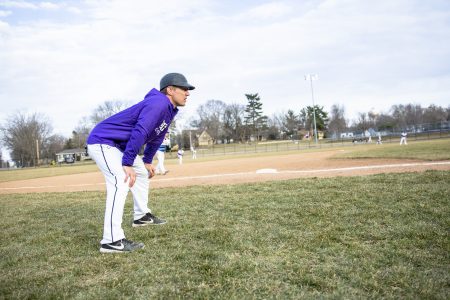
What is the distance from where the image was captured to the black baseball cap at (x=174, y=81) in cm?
396

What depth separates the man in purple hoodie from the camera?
3590mm

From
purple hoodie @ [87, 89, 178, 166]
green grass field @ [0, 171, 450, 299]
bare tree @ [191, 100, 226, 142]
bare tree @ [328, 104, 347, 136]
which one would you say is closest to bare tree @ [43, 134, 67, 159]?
bare tree @ [191, 100, 226, 142]

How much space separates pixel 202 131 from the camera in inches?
4193

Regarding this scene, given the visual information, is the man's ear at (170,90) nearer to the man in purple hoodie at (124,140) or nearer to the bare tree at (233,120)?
the man in purple hoodie at (124,140)

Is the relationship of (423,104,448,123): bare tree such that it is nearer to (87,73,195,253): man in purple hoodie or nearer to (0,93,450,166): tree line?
(0,93,450,166): tree line

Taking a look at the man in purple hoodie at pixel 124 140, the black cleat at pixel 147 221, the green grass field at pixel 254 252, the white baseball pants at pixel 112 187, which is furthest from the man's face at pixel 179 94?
the black cleat at pixel 147 221

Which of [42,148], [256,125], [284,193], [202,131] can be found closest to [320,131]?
[256,125]

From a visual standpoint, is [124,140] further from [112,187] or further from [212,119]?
[212,119]

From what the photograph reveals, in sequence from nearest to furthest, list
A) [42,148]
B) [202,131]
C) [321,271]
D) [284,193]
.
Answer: [321,271], [284,193], [42,148], [202,131]

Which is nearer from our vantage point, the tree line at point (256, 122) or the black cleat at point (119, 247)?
the black cleat at point (119, 247)

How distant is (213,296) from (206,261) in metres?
0.71

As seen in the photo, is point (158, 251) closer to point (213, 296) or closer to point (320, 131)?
point (213, 296)

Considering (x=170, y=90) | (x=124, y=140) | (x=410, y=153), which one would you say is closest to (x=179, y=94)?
(x=170, y=90)

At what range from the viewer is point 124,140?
12.9 feet
